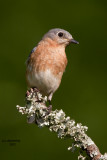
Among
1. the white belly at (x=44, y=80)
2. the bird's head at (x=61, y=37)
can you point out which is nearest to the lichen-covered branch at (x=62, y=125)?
the white belly at (x=44, y=80)

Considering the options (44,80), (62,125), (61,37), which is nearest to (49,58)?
(44,80)

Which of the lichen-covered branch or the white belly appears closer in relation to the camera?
the lichen-covered branch

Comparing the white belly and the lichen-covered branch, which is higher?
the white belly

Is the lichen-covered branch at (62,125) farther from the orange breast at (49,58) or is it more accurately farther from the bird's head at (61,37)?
the bird's head at (61,37)

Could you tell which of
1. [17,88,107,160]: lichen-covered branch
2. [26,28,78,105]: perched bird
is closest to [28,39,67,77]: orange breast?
[26,28,78,105]: perched bird

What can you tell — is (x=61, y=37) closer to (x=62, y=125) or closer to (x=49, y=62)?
(x=49, y=62)

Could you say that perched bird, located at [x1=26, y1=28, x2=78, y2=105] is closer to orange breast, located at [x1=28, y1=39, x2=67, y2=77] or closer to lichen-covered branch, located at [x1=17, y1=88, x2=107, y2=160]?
orange breast, located at [x1=28, y1=39, x2=67, y2=77]

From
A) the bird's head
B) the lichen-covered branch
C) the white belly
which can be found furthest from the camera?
the bird's head
